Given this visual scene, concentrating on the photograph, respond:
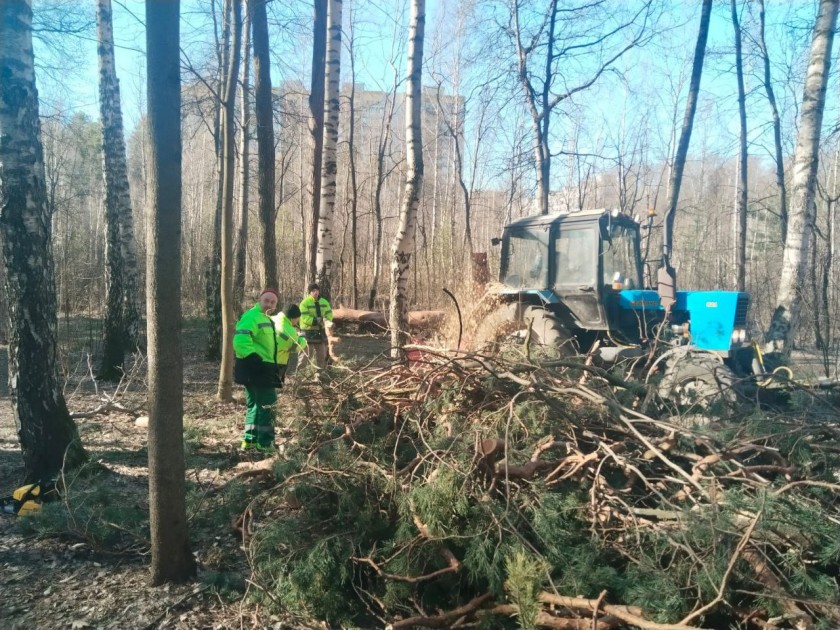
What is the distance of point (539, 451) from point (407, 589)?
3.60ft

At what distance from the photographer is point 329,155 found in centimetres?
980

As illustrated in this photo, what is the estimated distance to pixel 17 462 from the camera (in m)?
5.41

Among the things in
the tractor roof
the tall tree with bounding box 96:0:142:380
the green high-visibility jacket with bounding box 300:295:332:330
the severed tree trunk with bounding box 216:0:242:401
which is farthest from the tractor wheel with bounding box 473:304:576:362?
Result: the tall tree with bounding box 96:0:142:380

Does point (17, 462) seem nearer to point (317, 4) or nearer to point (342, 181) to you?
point (317, 4)

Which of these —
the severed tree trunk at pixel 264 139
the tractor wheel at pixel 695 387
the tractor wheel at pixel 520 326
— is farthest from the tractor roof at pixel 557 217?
the severed tree trunk at pixel 264 139

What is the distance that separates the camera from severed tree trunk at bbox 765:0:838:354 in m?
8.94

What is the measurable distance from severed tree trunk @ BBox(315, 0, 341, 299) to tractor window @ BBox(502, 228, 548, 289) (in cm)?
286

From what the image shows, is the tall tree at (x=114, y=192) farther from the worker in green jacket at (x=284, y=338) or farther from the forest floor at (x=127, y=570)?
the worker in green jacket at (x=284, y=338)

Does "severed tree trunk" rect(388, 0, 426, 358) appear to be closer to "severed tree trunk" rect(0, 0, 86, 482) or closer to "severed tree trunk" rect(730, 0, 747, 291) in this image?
"severed tree trunk" rect(0, 0, 86, 482)

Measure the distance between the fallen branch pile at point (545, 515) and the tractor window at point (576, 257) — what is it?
411 cm

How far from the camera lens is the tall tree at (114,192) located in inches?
403

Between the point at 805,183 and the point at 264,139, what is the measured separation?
27.6 ft

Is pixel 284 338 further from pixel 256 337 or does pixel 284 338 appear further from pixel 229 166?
pixel 229 166

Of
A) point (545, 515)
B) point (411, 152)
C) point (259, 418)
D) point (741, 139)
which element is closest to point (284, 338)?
point (259, 418)
